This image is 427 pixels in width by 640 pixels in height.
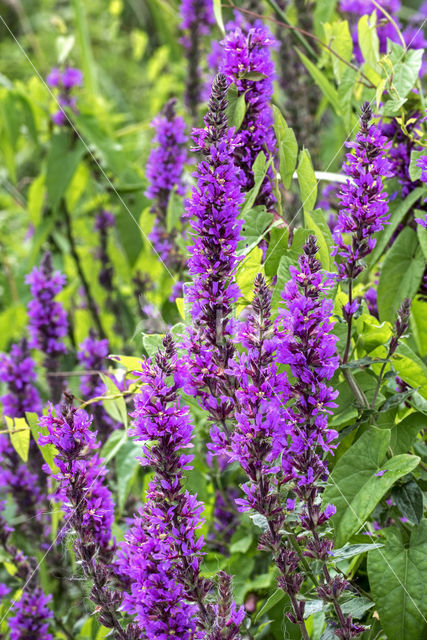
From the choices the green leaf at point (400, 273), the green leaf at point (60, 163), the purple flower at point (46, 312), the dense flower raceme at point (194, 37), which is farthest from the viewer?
the dense flower raceme at point (194, 37)

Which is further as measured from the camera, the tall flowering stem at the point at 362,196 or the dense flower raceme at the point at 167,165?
the dense flower raceme at the point at 167,165

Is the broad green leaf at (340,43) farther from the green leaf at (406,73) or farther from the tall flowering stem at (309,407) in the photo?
the tall flowering stem at (309,407)

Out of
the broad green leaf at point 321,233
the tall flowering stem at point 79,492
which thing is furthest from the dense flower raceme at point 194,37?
the tall flowering stem at point 79,492

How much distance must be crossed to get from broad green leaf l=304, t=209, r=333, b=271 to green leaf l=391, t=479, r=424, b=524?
254 millimetres

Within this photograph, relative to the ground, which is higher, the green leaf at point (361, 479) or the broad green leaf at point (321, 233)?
the broad green leaf at point (321, 233)

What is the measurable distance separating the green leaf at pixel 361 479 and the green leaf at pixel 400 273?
0.96ft

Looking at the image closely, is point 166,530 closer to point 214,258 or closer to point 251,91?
point 214,258

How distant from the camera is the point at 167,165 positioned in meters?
1.43

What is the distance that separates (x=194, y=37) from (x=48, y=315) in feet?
3.17

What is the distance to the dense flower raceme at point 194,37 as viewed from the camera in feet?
7.05

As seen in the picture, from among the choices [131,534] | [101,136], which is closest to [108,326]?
[101,136]

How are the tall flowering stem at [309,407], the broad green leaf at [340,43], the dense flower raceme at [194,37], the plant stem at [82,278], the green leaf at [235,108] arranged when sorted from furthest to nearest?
the dense flower raceme at [194,37] → the plant stem at [82,278] → the broad green leaf at [340,43] → the green leaf at [235,108] → the tall flowering stem at [309,407]

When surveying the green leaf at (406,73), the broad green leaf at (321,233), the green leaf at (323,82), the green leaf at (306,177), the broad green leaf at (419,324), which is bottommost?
the broad green leaf at (419,324)

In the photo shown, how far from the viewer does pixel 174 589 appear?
741mm
